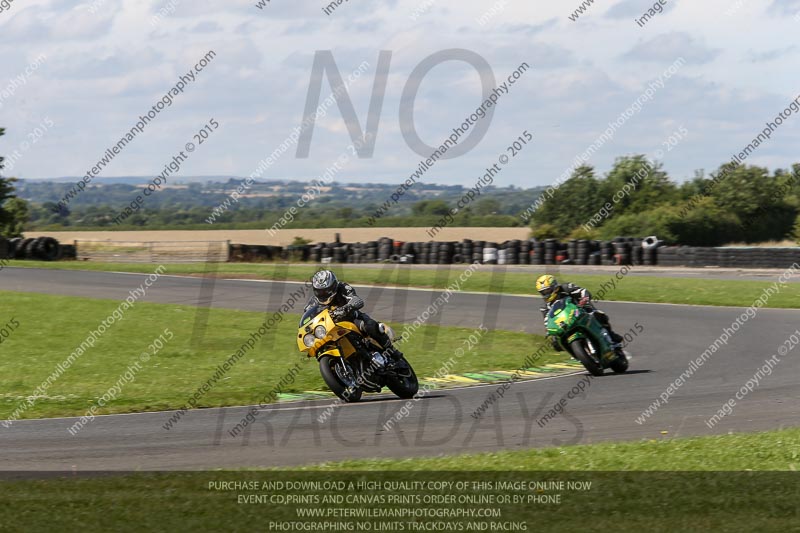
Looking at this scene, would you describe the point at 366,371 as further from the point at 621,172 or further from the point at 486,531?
the point at 621,172

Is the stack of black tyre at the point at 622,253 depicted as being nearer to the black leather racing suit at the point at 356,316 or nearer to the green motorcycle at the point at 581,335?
the green motorcycle at the point at 581,335

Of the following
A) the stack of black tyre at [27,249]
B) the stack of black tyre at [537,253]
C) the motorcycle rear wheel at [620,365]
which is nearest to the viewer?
the motorcycle rear wheel at [620,365]

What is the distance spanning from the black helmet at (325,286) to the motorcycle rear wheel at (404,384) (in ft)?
4.30

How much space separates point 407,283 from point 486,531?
82.3 ft

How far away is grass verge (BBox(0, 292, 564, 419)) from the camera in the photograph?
13.8 m

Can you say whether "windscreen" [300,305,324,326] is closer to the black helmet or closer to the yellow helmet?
the black helmet

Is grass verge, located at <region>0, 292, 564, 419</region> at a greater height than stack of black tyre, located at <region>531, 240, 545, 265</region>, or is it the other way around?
stack of black tyre, located at <region>531, 240, 545, 265</region>

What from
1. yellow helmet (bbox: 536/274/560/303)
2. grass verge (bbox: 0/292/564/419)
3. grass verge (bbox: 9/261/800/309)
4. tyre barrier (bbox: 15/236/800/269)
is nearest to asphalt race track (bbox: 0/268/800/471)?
grass verge (bbox: 0/292/564/419)

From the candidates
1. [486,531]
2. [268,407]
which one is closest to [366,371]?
[268,407]

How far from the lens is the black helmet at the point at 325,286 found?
12.1 m

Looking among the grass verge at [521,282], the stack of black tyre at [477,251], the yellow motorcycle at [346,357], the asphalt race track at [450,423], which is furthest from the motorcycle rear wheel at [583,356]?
the stack of black tyre at [477,251]

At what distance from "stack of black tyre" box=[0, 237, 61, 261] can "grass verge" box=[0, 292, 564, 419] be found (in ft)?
56.0

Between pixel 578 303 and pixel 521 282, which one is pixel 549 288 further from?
pixel 521 282

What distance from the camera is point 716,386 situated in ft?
43.7
